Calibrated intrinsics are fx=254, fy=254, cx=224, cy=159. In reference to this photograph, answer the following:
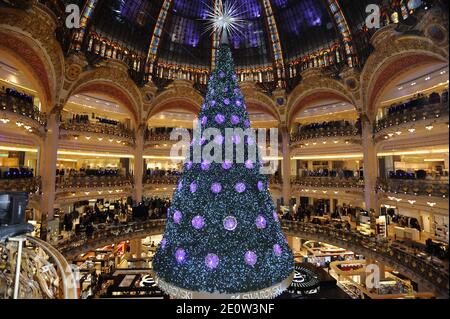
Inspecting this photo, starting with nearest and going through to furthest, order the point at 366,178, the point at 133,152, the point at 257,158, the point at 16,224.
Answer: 1. the point at 16,224
2. the point at 257,158
3. the point at 366,178
4. the point at 133,152

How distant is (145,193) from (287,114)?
15736mm

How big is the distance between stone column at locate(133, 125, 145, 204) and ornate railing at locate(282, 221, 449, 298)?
1304 centimetres

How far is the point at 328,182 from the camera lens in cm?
2145

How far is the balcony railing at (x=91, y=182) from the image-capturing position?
1745cm

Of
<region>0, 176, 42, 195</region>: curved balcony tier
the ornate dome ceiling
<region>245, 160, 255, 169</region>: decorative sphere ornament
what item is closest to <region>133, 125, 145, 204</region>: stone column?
the ornate dome ceiling

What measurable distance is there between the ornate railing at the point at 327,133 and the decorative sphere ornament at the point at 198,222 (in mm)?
17807

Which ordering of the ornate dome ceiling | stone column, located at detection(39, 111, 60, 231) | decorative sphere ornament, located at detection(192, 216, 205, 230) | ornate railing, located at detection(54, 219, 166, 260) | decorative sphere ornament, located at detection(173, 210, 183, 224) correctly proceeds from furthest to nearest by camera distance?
1. the ornate dome ceiling
2. stone column, located at detection(39, 111, 60, 231)
3. ornate railing, located at detection(54, 219, 166, 260)
4. decorative sphere ornament, located at detection(173, 210, 183, 224)
5. decorative sphere ornament, located at detection(192, 216, 205, 230)

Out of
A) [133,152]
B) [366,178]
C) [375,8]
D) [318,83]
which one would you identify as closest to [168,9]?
[133,152]

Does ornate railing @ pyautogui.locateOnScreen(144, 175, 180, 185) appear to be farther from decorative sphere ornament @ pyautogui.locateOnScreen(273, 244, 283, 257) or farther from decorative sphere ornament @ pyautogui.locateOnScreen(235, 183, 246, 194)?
decorative sphere ornament @ pyautogui.locateOnScreen(273, 244, 283, 257)

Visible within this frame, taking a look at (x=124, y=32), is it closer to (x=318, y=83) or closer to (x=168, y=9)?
(x=168, y=9)

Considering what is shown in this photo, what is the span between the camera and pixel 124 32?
21.7 m

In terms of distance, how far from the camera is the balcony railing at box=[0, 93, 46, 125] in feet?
39.6

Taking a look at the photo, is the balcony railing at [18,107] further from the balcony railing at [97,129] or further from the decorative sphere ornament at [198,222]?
the decorative sphere ornament at [198,222]

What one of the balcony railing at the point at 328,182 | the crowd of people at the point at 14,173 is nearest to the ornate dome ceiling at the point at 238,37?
the balcony railing at the point at 328,182
